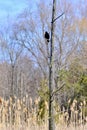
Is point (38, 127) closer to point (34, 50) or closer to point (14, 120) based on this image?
point (14, 120)

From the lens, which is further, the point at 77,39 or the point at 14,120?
the point at 77,39

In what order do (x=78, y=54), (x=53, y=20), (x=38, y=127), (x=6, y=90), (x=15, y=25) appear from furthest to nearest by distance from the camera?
(x=6, y=90)
(x=15, y=25)
(x=78, y=54)
(x=38, y=127)
(x=53, y=20)

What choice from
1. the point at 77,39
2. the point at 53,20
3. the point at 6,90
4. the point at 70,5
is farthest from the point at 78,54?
the point at 53,20

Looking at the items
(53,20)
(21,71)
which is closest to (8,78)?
(21,71)

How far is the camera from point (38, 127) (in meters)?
6.07

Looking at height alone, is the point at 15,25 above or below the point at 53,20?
above

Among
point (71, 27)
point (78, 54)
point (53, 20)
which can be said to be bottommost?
point (53, 20)

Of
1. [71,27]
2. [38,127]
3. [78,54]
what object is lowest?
[38,127]

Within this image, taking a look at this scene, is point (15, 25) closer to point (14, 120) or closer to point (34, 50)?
point (34, 50)

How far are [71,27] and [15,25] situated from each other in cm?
414

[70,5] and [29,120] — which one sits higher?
[70,5]

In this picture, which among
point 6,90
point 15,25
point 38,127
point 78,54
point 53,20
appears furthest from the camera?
point 6,90

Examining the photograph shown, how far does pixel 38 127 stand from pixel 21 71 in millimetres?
27318

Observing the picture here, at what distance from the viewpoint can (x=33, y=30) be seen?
84.0ft
